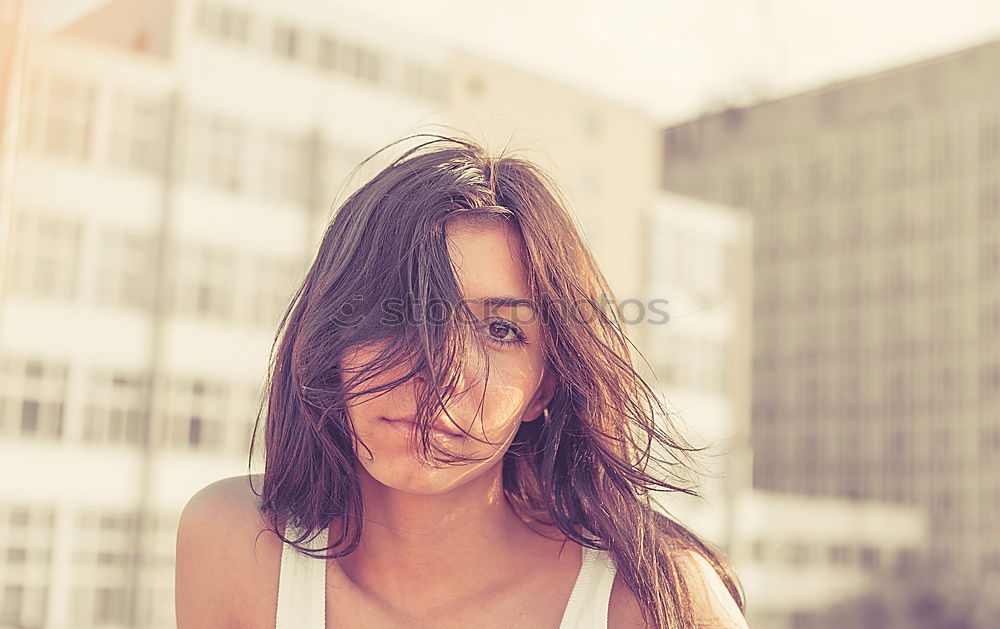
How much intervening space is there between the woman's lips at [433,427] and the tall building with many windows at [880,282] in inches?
2199

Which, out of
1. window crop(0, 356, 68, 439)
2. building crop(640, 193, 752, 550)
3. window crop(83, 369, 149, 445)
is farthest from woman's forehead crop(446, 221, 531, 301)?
building crop(640, 193, 752, 550)

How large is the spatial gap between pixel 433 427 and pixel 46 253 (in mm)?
21696

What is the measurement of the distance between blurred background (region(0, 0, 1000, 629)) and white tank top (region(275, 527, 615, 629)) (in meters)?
0.27

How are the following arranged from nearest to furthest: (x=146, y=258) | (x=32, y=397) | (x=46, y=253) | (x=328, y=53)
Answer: (x=32, y=397), (x=46, y=253), (x=146, y=258), (x=328, y=53)

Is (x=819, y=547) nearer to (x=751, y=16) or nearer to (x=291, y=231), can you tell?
(x=751, y=16)

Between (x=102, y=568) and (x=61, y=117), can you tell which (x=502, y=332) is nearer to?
(x=102, y=568)

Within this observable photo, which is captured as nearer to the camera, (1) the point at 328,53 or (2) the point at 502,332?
(2) the point at 502,332

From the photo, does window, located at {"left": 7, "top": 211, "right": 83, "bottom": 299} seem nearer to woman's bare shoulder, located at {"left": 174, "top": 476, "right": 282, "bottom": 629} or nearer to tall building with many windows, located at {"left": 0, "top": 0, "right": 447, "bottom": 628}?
tall building with many windows, located at {"left": 0, "top": 0, "right": 447, "bottom": 628}

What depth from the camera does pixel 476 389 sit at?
1.41 metres

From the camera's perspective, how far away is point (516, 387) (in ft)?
4.80

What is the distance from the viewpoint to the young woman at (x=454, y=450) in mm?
1416

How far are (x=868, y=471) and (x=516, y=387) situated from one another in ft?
201

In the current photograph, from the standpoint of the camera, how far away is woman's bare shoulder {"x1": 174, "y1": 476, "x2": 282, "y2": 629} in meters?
1.59

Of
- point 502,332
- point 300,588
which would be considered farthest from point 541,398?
point 300,588
